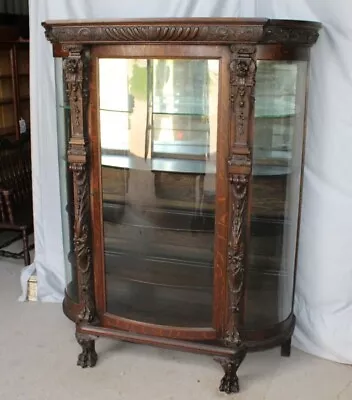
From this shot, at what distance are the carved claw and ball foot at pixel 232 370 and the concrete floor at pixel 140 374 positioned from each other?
0.03 metres

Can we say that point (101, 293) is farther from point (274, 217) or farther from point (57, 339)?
point (274, 217)

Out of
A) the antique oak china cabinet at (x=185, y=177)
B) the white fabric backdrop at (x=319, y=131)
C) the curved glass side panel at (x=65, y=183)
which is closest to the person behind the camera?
the antique oak china cabinet at (x=185, y=177)

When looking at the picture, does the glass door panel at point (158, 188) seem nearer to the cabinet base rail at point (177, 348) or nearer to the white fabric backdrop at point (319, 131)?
the cabinet base rail at point (177, 348)

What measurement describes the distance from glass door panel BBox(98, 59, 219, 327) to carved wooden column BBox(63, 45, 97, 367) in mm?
67

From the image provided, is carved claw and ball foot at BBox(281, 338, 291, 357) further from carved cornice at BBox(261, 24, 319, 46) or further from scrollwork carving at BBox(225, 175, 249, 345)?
carved cornice at BBox(261, 24, 319, 46)

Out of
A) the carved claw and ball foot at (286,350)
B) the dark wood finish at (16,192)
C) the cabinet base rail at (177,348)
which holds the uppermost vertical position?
the dark wood finish at (16,192)

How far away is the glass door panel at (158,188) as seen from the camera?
1964 mm

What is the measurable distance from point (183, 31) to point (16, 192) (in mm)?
1922

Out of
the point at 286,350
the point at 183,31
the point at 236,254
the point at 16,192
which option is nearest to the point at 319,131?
the point at 236,254

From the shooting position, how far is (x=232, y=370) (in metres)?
1.99

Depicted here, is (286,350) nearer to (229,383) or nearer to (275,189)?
(229,383)

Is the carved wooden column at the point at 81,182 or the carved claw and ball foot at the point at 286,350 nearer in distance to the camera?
the carved wooden column at the point at 81,182

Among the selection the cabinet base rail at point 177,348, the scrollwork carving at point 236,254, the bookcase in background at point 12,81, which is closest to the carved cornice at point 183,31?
the scrollwork carving at point 236,254

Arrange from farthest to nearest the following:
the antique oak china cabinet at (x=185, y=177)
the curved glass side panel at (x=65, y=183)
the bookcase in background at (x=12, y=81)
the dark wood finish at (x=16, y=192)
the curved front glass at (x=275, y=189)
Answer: the bookcase in background at (x=12, y=81)
the dark wood finish at (x=16, y=192)
the curved glass side panel at (x=65, y=183)
the curved front glass at (x=275, y=189)
the antique oak china cabinet at (x=185, y=177)
